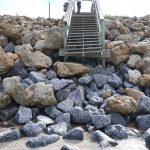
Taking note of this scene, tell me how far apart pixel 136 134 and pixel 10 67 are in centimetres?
435

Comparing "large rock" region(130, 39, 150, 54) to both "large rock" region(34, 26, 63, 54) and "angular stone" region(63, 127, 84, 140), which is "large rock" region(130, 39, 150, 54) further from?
"angular stone" region(63, 127, 84, 140)

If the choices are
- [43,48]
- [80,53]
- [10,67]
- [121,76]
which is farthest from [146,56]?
[10,67]

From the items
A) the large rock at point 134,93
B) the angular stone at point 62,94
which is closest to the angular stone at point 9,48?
the angular stone at point 62,94

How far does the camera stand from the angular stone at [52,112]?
29.5ft

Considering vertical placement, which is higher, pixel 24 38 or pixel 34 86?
pixel 24 38

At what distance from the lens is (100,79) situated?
421 inches

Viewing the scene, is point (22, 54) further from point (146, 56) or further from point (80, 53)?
point (146, 56)

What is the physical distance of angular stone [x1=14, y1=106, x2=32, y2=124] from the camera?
8.72 m

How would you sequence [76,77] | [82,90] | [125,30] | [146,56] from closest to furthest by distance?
[82,90]
[76,77]
[146,56]
[125,30]

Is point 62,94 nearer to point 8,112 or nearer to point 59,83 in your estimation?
point 59,83

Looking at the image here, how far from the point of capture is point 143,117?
Answer: 28.6 ft

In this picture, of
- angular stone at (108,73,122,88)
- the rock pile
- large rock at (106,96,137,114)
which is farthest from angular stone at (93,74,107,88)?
large rock at (106,96,137,114)

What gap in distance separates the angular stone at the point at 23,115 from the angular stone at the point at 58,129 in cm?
65

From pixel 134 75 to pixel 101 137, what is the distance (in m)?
3.49
